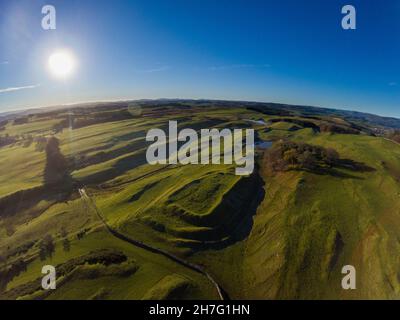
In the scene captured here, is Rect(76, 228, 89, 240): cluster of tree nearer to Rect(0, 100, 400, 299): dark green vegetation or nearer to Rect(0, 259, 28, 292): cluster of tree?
Rect(0, 100, 400, 299): dark green vegetation

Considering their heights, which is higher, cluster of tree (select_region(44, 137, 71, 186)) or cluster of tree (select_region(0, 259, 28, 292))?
cluster of tree (select_region(44, 137, 71, 186))

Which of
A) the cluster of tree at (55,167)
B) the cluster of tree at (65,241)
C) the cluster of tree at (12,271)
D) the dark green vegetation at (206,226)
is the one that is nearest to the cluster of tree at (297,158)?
the dark green vegetation at (206,226)

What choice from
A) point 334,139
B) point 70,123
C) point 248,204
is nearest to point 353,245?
point 248,204

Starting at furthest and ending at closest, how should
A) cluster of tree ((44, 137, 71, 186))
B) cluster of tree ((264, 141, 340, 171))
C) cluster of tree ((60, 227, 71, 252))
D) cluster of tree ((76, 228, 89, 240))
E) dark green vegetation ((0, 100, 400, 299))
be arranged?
cluster of tree ((44, 137, 71, 186)), cluster of tree ((264, 141, 340, 171)), cluster of tree ((76, 228, 89, 240)), cluster of tree ((60, 227, 71, 252)), dark green vegetation ((0, 100, 400, 299))

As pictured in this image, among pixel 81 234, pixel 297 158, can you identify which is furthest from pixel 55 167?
pixel 297 158

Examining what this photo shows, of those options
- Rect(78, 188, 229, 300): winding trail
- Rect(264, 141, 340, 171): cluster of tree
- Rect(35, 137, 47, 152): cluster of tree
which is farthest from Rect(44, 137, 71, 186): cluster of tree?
Rect(264, 141, 340, 171): cluster of tree

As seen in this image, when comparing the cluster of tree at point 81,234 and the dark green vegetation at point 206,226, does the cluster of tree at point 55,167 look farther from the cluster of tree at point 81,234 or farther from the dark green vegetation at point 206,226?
the cluster of tree at point 81,234

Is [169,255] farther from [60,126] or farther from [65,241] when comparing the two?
[60,126]
